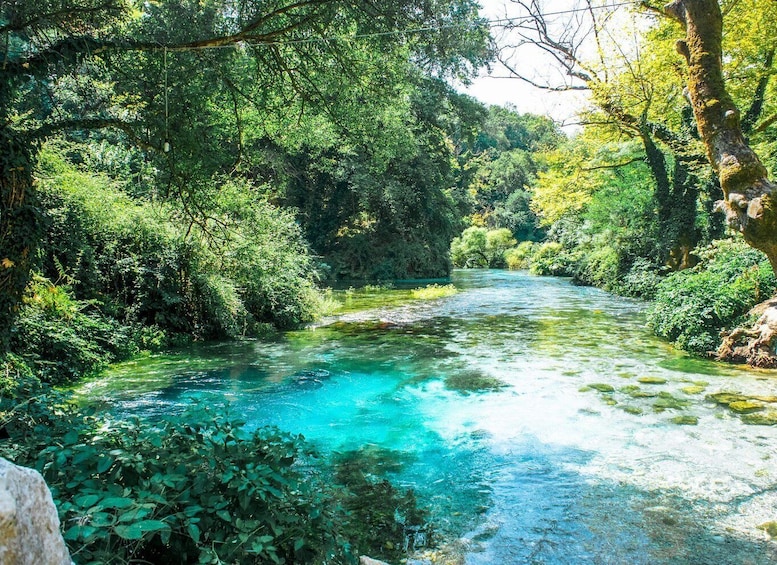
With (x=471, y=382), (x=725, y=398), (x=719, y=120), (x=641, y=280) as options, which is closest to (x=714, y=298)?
(x=725, y=398)

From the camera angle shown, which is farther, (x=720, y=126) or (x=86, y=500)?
(x=720, y=126)

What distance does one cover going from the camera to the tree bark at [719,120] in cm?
325

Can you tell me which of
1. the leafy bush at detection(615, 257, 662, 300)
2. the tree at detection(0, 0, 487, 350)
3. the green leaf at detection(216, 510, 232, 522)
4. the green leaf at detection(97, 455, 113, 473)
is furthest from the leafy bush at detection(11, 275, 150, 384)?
the leafy bush at detection(615, 257, 662, 300)

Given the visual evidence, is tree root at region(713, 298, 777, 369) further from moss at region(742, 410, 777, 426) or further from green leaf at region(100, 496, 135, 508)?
green leaf at region(100, 496, 135, 508)

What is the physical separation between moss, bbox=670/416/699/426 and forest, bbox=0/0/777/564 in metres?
3.01

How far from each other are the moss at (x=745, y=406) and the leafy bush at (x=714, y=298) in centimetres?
311

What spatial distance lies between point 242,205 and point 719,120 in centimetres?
1065

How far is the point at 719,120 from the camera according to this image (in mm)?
3393

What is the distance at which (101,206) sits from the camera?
969 centimetres

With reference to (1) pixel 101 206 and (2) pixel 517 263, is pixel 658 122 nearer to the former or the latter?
(1) pixel 101 206

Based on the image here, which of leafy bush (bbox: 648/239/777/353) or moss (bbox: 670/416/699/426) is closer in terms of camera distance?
moss (bbox: 670/416/699/426)

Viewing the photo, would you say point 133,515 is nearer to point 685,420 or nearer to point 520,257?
point 685,420

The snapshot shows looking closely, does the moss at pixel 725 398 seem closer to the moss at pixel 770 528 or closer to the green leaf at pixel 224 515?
the moss at pixel 770 528

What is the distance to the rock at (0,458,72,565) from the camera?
53.8 inches
